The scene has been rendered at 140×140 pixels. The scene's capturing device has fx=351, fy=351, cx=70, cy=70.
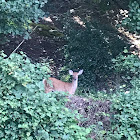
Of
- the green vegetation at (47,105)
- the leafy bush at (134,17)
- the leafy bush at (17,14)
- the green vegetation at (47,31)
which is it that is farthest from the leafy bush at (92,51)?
the leafy bush at (17,14)

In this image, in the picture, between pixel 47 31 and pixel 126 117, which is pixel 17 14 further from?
pixel 47 31

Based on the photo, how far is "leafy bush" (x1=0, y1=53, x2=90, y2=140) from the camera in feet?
18.5

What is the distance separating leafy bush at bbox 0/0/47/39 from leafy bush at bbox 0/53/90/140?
5.14 ft

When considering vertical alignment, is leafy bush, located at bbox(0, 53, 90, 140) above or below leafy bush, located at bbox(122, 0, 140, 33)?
below

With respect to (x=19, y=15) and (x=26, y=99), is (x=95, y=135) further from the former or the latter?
(x=19, y=15)

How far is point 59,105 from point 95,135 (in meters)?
0.93

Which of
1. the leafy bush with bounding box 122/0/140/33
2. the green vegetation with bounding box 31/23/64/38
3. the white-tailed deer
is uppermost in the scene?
the green vegetation with bounding box 31/23/64/38

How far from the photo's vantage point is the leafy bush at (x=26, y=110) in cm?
565

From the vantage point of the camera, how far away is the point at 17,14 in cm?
748

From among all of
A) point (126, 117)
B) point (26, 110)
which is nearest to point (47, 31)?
point (126, 117)

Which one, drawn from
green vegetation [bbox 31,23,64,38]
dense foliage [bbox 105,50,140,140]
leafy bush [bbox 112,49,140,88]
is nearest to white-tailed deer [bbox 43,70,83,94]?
leafy bush [bbox 112,49,140,88]

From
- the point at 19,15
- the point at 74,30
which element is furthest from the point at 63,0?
the point at 19,15

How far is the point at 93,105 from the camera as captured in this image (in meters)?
6.91

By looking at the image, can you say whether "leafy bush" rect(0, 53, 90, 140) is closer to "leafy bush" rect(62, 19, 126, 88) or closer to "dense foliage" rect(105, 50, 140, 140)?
"dense foliage" rect(105, 50, 140, 140)
